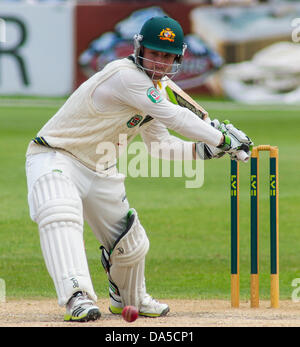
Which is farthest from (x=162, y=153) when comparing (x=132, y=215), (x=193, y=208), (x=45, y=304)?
(x=193, y=208)

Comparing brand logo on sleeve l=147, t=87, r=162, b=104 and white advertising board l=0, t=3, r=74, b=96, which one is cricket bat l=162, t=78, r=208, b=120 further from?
white advertising board l=0, t=3, r=74, b=96

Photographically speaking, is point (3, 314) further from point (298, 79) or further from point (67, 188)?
point (298, 79)

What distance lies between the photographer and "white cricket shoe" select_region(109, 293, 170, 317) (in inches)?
214

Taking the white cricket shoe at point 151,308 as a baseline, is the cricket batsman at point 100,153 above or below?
above

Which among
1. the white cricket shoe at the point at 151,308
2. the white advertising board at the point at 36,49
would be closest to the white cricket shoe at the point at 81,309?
the white cricket shoe at the point at 151,308

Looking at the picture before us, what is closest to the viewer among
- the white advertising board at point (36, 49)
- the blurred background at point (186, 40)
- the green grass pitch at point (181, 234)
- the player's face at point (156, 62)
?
the player's face at point (156, 62)

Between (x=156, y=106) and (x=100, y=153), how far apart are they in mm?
464

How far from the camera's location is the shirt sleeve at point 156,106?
192 inches

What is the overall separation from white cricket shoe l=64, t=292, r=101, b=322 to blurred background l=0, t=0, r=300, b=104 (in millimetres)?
16136

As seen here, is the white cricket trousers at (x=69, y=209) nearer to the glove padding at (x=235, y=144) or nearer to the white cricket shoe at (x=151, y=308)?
the white cricket shoe at (x=151, y=308)

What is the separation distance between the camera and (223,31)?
21047mm

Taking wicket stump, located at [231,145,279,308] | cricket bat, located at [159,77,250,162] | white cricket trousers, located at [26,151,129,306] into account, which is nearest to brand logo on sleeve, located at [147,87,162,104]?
cricket bat, located at [159,77,250,162]

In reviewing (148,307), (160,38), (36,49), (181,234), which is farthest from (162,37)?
(36,49)

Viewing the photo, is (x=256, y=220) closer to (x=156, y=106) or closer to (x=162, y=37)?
(x=156, y=106)
